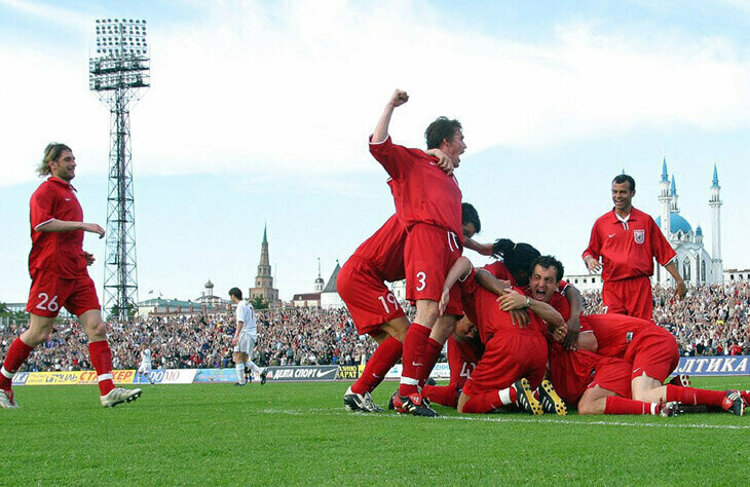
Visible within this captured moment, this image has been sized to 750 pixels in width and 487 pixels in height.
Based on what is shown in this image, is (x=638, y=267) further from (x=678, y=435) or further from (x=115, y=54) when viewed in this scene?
(x=115, y=54)

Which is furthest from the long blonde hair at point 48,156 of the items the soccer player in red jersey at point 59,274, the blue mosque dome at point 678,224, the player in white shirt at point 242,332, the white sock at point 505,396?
the blue mosque dome at point 678,224

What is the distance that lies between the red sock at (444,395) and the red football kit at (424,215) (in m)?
1.17

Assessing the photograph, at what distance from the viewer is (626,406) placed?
6246 mm

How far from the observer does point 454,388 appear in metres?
7.94

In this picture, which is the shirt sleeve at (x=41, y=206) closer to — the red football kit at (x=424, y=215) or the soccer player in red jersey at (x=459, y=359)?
the red football kit at (x=424, y=215)

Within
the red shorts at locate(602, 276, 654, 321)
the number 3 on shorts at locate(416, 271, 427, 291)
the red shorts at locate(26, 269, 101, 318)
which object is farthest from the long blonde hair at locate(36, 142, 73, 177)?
the red shorts at locate(602, 276, 654, 321)

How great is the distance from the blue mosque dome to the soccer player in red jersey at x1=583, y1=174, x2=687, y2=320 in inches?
5396

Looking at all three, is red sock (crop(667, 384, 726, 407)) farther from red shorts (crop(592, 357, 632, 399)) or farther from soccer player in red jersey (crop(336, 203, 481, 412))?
soccer player in red jersey (crop(336, 203, 481, 412))

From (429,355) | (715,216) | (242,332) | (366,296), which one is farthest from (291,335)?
(715,216)

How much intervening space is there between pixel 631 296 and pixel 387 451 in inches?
219

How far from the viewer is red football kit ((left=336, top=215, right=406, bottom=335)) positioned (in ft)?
24.0

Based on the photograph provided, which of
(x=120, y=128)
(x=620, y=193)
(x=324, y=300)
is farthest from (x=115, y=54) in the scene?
(x=324, y=300)

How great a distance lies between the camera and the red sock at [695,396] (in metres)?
6.08

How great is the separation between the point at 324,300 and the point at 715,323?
468ft
